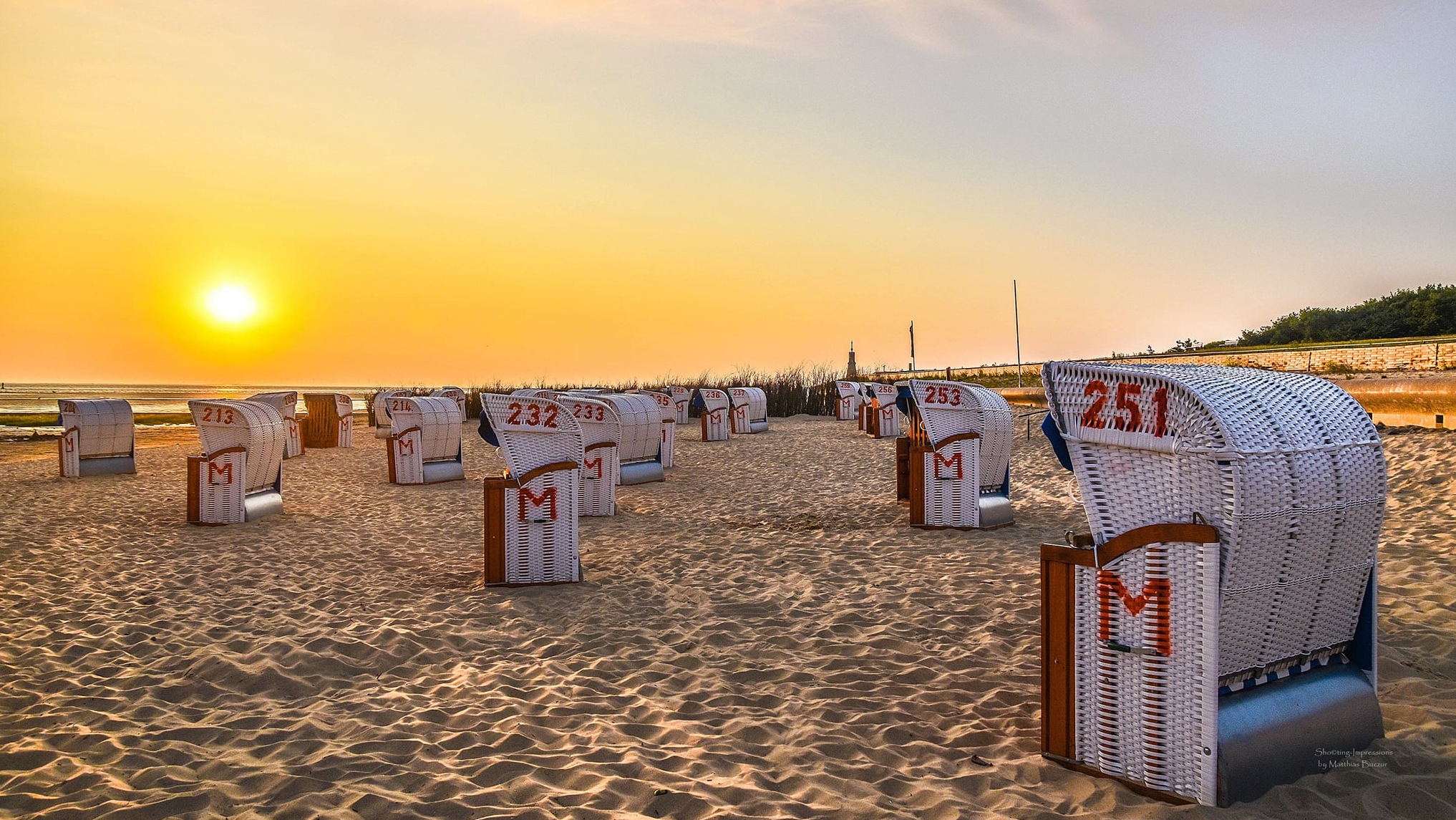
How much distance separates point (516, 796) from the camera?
3389 mm

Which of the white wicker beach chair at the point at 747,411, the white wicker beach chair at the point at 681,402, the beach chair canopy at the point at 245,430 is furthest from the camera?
the white wicker beach chair at the point at 681,402

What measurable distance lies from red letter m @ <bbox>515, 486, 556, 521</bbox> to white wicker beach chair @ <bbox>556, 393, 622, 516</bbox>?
11.6ft

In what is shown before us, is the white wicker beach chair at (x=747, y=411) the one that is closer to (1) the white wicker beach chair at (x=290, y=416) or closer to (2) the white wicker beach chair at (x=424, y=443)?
(1) the white wicker beach chair at (x=290, y=416)

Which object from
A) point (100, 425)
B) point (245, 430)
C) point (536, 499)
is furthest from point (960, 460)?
point (100, 425)

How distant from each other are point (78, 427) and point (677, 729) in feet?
50.6

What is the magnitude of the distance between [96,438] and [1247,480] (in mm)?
17601

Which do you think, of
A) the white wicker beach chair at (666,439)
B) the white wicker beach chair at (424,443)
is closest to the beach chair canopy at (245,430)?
the white wicker beach chair at (424,443)

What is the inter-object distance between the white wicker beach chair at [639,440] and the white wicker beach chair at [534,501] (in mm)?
6526

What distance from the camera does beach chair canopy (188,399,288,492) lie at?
10.4m

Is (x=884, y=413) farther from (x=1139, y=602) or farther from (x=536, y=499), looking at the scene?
(x=1139, y=602)

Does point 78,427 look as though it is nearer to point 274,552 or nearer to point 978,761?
point 274,552

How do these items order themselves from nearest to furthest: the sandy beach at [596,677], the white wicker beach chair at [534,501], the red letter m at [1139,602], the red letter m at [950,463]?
the red letter m at [1139,602]
the sandy beach at [596,677]
the white wicker beach chair at [534,501]
the red letter m at [950,463]

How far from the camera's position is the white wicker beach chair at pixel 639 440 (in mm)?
14062

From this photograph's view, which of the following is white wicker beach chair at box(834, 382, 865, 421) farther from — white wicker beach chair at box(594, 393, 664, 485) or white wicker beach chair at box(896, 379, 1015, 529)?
white wicker beach chair at box(896, 379, 1015, 529)
